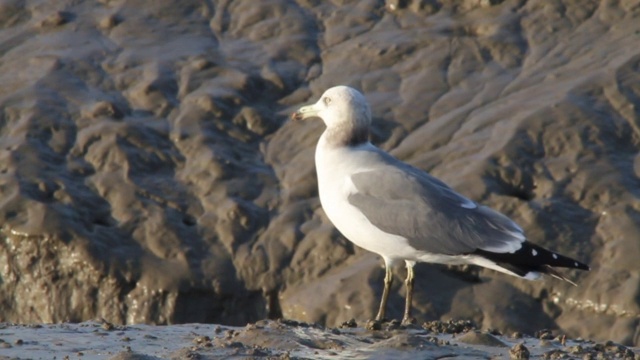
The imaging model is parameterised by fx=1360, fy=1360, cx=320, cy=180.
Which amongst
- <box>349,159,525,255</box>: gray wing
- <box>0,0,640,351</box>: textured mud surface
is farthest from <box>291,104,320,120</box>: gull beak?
<box>0,0,640,351</box>: textured mud surface

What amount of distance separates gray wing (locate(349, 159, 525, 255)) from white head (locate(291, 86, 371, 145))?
1.71 feet

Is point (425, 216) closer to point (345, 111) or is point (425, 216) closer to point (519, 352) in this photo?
point (345, 111)

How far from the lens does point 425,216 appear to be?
9.24 m

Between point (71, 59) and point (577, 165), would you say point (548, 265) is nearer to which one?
point (577, 165)

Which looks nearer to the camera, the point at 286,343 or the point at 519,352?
the point at 519,352

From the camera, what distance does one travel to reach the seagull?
9.09m

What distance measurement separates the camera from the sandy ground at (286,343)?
7.73 meters

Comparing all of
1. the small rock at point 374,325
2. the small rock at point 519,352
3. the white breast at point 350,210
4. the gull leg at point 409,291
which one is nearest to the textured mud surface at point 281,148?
the gull leg at point 409,291

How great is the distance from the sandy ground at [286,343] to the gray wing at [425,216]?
71 centimetres

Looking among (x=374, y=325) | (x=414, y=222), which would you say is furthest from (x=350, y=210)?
(x=374, y=325)

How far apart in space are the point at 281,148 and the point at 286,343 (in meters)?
4.84

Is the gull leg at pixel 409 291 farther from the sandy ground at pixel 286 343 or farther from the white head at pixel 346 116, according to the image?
the white head at pixel 346 116

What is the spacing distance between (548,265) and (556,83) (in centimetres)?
394

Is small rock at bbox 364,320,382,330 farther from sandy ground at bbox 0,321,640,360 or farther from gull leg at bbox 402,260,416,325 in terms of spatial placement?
gull leg at bbox 402,260,416,325
